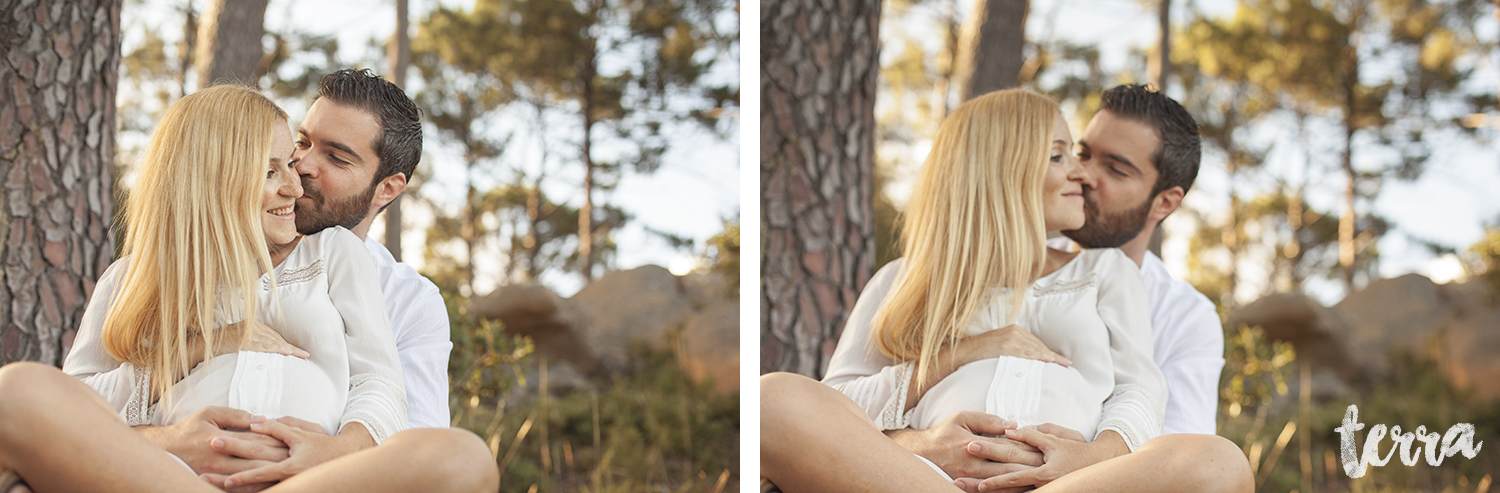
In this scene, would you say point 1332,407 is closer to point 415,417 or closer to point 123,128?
point 415,417

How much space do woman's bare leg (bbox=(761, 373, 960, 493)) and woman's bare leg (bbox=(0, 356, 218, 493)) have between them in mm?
1078

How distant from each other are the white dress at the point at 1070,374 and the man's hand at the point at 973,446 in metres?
0.04

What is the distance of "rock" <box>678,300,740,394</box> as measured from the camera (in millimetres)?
4422

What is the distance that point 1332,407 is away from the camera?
476 cm

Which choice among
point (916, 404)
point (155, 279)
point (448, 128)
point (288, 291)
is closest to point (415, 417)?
point (288, 291)

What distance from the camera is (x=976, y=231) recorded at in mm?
2240

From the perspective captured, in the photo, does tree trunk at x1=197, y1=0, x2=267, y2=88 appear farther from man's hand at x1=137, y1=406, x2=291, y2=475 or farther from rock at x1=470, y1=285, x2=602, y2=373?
man's hand at x1=137, y1=406, x2=291, y2=475

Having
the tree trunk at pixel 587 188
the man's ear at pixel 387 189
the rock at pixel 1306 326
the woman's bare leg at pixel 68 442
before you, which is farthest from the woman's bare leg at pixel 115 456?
the rock at pixel 1306 326

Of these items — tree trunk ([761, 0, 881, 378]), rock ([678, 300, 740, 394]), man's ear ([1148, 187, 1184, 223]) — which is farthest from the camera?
rock ([678, 300, 740, 394])

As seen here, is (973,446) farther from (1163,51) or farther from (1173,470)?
(1163,51)

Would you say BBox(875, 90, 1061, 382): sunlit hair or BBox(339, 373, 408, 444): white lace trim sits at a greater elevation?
BBox(875, 90, 1061, 382): sunlit hair

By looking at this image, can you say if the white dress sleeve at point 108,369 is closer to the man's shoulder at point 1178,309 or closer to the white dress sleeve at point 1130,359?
the white dress sleeve at point 1130,359

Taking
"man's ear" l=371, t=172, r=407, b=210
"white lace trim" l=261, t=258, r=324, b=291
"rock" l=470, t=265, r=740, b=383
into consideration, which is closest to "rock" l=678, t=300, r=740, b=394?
"rock" l=470, t=265, r=740, b=383

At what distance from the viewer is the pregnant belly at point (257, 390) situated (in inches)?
71.5
